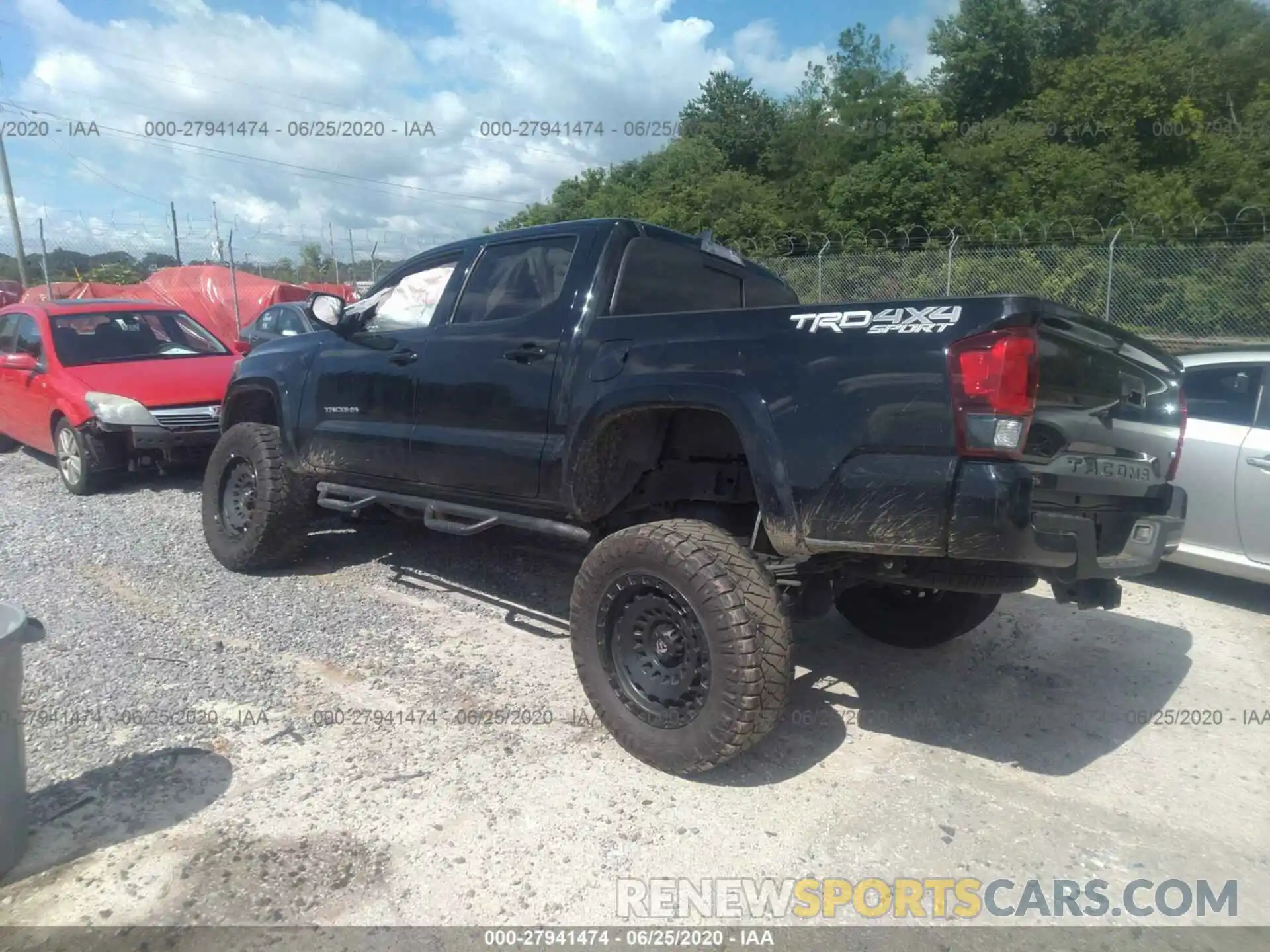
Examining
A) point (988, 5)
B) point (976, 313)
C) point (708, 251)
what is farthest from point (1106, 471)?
point (988, 5)

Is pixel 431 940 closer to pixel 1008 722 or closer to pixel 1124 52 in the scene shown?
pixel 1008 722

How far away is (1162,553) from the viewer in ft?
11.1

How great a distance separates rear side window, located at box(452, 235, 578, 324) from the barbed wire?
34.2 ft

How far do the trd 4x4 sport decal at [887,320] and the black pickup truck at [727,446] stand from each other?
1 cm

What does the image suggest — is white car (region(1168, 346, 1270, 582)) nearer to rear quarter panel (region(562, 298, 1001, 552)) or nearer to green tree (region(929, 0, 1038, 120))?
rear quarter panel (region(562, 298, 1001, 552))

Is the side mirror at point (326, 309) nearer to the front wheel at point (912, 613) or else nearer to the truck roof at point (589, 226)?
the truck roof at point (589, 226)

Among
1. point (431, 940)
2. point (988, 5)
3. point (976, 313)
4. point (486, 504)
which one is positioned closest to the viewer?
point (431, 940)

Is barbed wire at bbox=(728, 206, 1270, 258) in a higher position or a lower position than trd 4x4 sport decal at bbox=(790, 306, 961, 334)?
higher

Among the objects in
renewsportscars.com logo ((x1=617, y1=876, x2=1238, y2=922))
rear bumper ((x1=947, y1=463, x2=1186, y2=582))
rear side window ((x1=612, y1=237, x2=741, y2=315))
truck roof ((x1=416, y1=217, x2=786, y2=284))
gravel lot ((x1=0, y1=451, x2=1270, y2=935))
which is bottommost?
renewsportscars.com logo ((x1=617, y1=876, x2=1238, y2=922))

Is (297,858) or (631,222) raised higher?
(631,222)

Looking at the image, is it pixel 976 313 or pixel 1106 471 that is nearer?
pixel 976 313

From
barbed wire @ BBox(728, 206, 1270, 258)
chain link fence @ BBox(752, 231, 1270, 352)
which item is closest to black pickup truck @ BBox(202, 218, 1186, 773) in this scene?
chain link fence @ BBox(752, 231, 1270, 352)

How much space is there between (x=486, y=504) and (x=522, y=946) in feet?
7.21

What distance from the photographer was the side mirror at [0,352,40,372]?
8.20 m
